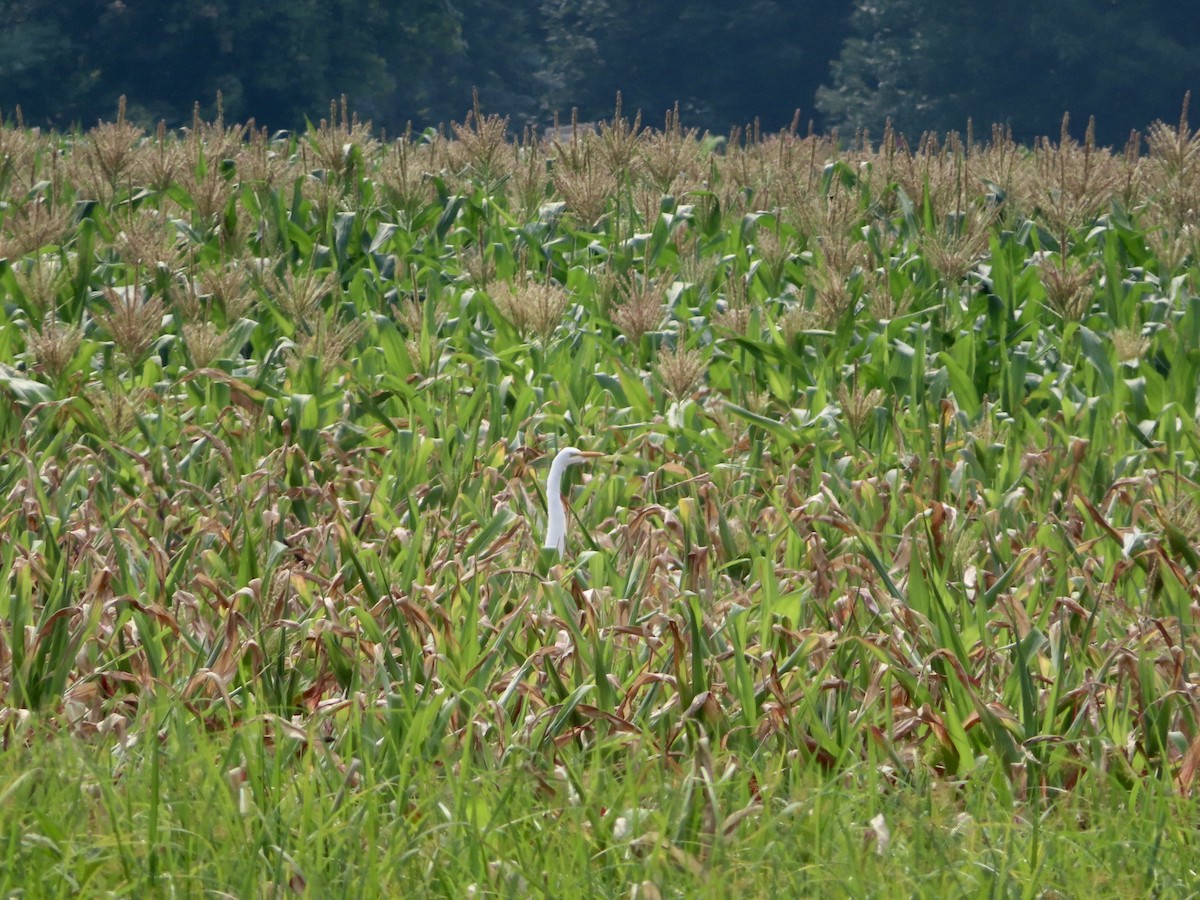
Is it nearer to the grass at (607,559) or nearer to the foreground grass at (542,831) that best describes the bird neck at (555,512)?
the grass at (607,559)

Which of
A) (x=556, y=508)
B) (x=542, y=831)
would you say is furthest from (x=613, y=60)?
(x=542, y=831)

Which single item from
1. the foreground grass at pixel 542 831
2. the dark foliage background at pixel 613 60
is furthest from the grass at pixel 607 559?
the dark foliage background at pixel 613 60

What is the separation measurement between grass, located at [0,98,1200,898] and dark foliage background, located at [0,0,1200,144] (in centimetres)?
2773

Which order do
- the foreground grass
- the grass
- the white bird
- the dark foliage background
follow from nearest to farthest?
the foreground grass < the grass < the white bird < the dark foliage background

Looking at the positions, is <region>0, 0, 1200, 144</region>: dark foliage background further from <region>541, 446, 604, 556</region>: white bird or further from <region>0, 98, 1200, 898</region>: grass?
<region>541, 446, 604, 556</region>: white bird

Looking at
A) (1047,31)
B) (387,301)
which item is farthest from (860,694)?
(1047,31)

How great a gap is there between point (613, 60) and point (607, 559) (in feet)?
144

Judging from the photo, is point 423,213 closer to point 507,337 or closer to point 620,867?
point 507,337

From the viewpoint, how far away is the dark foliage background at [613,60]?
111 ft

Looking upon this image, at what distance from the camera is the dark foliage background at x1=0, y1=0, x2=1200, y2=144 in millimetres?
33750

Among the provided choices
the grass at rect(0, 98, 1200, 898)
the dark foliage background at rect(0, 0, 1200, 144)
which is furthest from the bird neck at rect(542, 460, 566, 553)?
the dark foliage background at rect(0, 0, 1200, 144)

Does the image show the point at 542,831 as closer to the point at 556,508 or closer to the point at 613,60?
the point at 556,508

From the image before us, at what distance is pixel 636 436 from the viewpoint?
198 inches

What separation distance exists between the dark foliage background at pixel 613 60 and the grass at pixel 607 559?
2773cm
